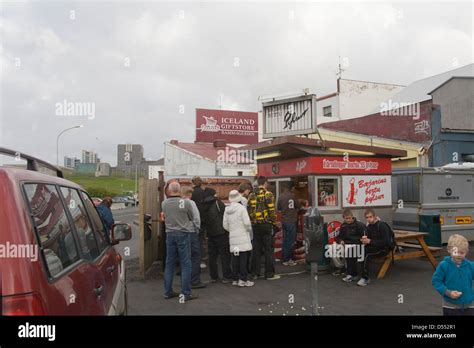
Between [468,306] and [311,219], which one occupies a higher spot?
[311,219]

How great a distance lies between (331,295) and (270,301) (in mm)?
1048

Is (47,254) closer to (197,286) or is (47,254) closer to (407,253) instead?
(197,286)

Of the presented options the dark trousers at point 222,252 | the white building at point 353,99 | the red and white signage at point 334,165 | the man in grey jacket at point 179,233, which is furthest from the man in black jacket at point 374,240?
the white building at point 353,99

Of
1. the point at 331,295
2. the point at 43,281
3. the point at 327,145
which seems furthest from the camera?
the point at 327,145

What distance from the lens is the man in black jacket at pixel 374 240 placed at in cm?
757

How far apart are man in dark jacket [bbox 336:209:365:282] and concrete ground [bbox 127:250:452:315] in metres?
0.26

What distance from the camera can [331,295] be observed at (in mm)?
6961

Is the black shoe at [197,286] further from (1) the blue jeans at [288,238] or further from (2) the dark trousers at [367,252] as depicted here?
(2) the dark trousers at [367,252]

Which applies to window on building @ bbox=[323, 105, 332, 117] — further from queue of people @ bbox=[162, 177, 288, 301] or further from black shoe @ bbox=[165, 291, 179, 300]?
black shoe @ bbox=[165, 291, 179, 300]

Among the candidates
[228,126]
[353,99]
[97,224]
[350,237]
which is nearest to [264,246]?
[350,237]

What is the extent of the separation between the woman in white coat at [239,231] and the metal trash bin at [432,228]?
419 cm
